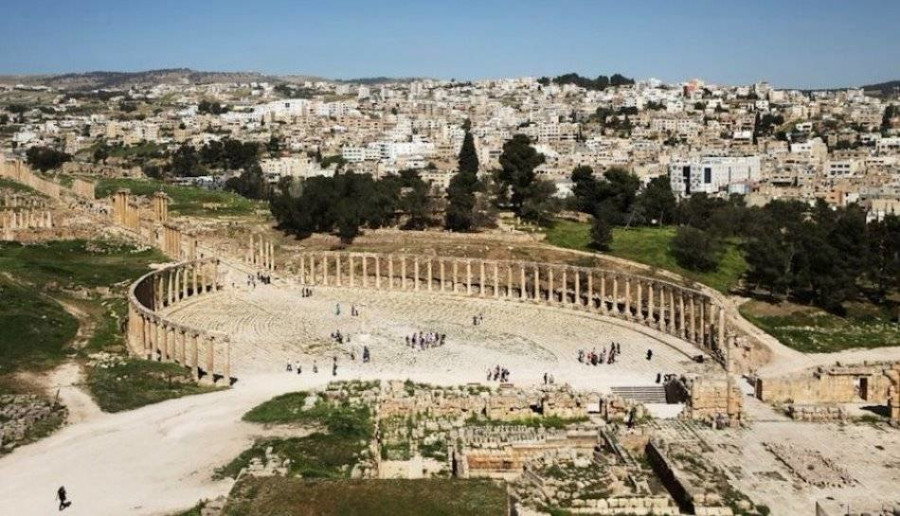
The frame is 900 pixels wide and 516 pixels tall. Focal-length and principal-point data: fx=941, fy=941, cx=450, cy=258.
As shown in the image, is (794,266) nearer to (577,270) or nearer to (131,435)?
(577,270)

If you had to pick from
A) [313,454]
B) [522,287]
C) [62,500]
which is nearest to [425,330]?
[522,287]

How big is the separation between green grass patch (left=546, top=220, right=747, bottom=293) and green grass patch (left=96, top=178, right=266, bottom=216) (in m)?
35.3

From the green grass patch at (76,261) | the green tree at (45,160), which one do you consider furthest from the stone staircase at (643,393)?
the green tree at (45,160)

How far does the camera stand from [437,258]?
7188 centimetres

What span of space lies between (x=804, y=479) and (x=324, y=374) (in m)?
24.5

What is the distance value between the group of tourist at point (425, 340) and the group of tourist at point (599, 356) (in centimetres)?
834

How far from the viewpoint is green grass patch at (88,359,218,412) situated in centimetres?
4038

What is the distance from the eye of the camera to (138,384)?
1684 inches

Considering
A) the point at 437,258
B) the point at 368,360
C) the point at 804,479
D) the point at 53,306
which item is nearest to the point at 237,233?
the point at 437,258

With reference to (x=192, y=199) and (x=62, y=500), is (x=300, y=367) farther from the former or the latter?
(x=192, y=199)

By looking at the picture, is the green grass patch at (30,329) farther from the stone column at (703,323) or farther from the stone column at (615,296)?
the stone column at (703,323)

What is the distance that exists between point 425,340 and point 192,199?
6065 centimetres

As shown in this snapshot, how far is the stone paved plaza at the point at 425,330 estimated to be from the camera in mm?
50031

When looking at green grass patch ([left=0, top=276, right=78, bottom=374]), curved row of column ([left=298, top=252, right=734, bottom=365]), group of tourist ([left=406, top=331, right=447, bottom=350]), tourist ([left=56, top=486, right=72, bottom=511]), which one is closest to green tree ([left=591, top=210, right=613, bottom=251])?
curved row of column ([left=298, top=252, right=734, bottom=365])
